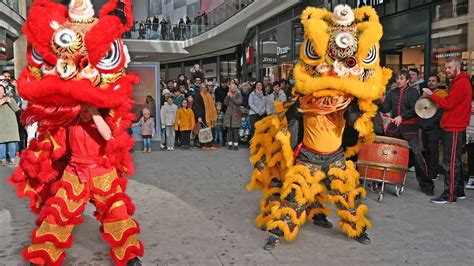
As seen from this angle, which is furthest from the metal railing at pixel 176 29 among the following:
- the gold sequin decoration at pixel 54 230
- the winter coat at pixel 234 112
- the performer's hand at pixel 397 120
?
the gold sequin decoration at pixel 54 230

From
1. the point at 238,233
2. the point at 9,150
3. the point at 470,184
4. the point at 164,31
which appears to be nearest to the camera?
the point at 238,233

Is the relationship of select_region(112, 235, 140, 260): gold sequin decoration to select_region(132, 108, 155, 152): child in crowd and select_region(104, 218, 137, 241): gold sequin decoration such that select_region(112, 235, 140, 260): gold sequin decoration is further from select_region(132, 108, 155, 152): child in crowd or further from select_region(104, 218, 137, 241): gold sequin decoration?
select_region(132, 108, 155, 152): child in crowd

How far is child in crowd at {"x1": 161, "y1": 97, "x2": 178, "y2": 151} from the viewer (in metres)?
11.2

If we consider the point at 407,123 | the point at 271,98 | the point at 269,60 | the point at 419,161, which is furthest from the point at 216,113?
the point at 269,60

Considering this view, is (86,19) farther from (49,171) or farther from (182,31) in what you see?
(182,31)

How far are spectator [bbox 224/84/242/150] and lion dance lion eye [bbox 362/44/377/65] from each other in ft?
23.4

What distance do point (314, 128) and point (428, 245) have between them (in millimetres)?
1496

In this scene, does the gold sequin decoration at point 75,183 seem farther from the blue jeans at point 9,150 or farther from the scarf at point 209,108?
the scarf at point 209,108

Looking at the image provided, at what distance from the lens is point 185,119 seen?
442 inches

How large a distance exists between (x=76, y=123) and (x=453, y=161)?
14.6ft

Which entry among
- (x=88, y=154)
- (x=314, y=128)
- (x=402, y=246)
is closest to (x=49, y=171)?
(x=88, y=154)

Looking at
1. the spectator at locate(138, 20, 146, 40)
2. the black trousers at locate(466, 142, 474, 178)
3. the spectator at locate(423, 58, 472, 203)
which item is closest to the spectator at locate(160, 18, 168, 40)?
the spectator at locate(138, 20, 146, 40)

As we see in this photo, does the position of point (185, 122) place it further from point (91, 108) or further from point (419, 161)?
point (91, 108)

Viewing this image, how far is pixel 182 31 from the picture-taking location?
107 feet
